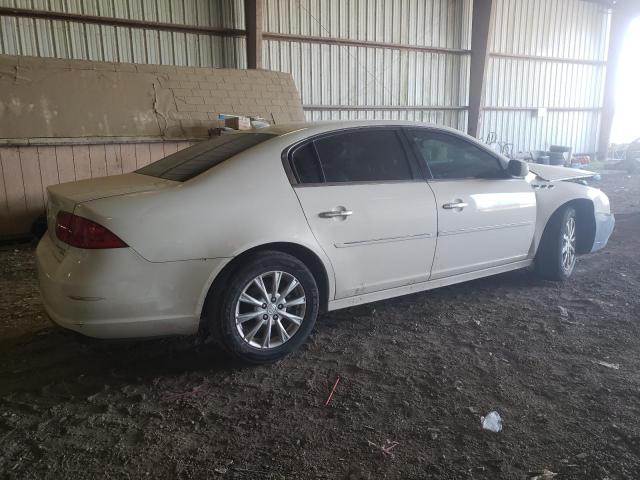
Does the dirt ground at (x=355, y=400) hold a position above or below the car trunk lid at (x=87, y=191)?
below

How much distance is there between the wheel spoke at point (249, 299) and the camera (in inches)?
124

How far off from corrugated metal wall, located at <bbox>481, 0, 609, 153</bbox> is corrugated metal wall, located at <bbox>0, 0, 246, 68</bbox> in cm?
786

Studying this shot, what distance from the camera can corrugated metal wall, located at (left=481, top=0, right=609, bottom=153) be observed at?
15.0 meters

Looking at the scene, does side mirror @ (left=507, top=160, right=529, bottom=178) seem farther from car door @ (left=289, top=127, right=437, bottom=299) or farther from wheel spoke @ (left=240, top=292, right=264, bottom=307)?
wheel spoke @ (left=240, top=292, right=264, bottom=307)

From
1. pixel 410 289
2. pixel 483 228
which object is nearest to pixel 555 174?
pixel 483 228

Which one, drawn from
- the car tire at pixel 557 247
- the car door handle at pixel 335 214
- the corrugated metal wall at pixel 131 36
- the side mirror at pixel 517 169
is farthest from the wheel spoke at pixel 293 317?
the corrugated metal wall at pixel 131 36

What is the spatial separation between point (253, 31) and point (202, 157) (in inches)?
291

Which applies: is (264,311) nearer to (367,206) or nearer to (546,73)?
(367,206)

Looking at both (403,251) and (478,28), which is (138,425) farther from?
(478,28)

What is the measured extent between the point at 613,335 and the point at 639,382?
0.74m

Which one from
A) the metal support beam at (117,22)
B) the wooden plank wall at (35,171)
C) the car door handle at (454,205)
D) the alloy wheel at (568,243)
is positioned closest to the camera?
the car door handle at (454,205)

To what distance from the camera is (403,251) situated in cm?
373

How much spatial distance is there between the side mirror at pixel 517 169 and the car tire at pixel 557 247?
0.71 m

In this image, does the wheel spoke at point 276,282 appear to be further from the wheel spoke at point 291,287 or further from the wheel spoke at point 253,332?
the wheel spoke at point 253,332
